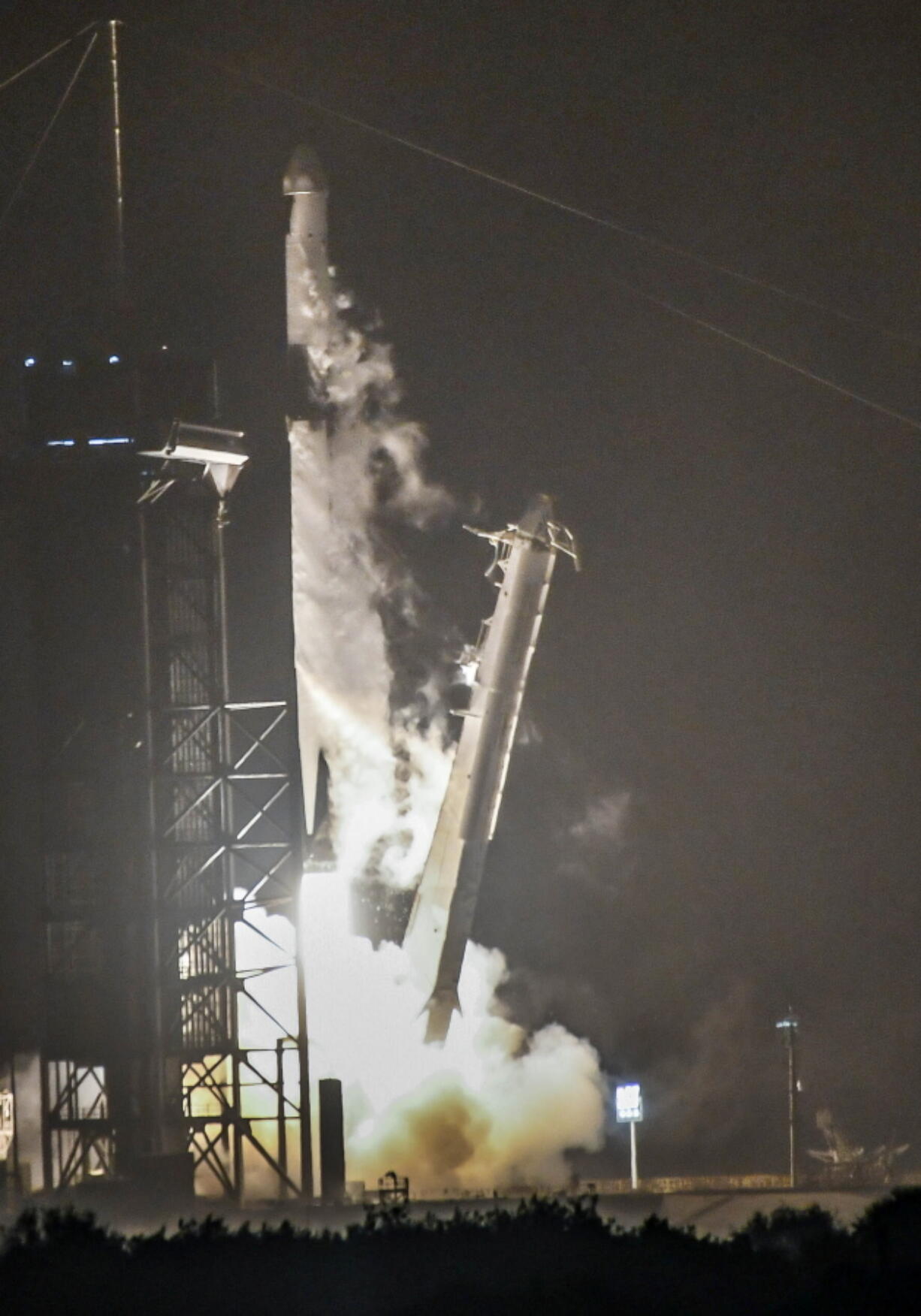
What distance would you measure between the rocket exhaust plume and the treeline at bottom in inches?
555

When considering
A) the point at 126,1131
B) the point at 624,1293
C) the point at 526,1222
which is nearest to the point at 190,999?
the point at 126,1131

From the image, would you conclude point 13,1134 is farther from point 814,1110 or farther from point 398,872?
point 814,1110

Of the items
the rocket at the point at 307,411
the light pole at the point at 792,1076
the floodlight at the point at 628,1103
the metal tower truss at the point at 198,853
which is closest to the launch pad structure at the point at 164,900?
the metal tower truss at the point at 198,853

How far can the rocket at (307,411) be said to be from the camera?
33562mm

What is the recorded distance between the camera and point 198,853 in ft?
99.8

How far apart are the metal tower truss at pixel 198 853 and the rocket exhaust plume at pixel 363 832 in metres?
3.25

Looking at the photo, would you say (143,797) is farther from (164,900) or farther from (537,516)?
(537,516)

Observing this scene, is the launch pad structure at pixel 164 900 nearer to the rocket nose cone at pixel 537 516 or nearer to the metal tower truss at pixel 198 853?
the metal tower truss at pixel 198 853

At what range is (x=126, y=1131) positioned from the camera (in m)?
29.2

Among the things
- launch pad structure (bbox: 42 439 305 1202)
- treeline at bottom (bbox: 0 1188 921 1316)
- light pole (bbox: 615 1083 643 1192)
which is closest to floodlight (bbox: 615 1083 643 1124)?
light pole (bbox: 615 1083 643 1192)

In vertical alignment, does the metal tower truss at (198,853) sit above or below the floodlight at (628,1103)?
above

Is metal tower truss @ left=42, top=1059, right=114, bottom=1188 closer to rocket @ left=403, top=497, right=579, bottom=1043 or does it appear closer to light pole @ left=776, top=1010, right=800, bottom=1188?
rocket @ left=403, top=497, right=579, bottom=1043

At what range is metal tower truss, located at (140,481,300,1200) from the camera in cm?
2952

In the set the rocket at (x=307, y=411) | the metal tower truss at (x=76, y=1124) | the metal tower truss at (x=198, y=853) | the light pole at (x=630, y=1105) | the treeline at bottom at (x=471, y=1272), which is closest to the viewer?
the treeline at bottom at (x=471, y=1272)
